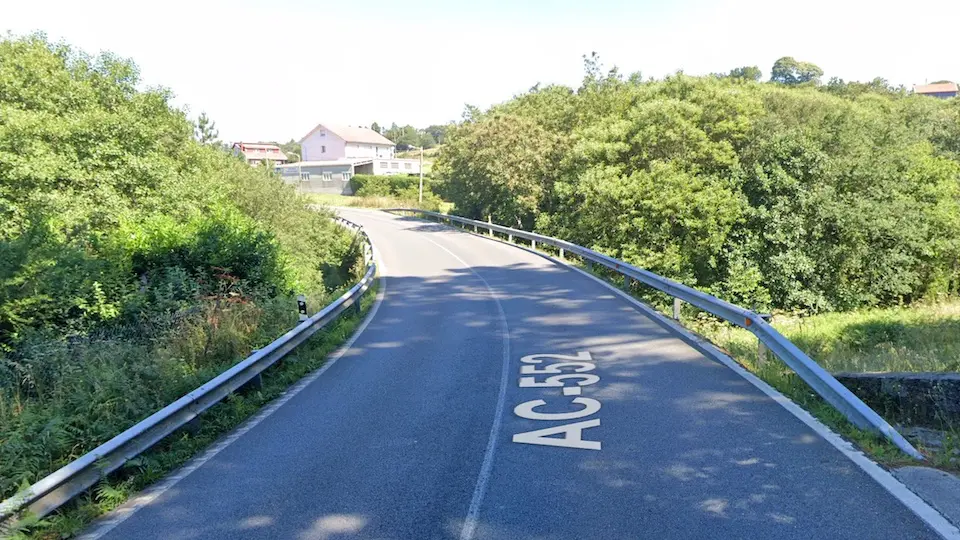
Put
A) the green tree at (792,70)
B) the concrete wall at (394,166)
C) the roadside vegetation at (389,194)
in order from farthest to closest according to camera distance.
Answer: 1. the green tree at (792,70)
2. the concrete wall at (394,166)
3. the roadside vegetation at (389,194)

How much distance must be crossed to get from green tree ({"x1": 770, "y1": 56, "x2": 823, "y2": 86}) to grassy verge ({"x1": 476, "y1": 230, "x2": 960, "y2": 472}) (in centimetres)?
12522

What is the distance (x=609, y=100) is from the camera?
35500 mm

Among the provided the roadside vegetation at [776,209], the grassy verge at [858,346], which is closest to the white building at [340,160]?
the roadside vegetation at [776,209]

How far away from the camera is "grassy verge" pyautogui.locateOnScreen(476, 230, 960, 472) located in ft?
16.6

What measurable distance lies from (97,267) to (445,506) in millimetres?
9209

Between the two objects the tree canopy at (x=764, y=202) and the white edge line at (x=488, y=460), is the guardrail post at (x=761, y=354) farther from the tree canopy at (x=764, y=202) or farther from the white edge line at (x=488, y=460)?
the tree canopy at (x=764, y=202)

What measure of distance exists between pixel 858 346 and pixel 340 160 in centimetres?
8601

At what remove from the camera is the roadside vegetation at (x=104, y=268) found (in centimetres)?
599

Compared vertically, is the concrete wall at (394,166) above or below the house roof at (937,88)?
below

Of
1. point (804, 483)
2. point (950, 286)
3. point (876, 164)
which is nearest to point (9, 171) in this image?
point (804, 483)

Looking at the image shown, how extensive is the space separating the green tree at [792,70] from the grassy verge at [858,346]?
125m

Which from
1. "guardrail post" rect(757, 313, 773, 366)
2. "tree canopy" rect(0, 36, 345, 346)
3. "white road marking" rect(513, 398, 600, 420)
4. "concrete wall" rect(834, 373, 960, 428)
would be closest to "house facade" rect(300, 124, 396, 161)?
"tree canopy" rect(0, 36, 345, 346)

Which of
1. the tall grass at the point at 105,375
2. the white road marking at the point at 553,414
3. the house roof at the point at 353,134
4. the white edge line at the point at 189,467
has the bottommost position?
the white edge line at the point at 189,467

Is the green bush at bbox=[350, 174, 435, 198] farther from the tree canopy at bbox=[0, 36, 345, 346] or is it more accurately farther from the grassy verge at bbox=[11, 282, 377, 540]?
the grassy verge at bbox=[11, 282, 377, 540]
